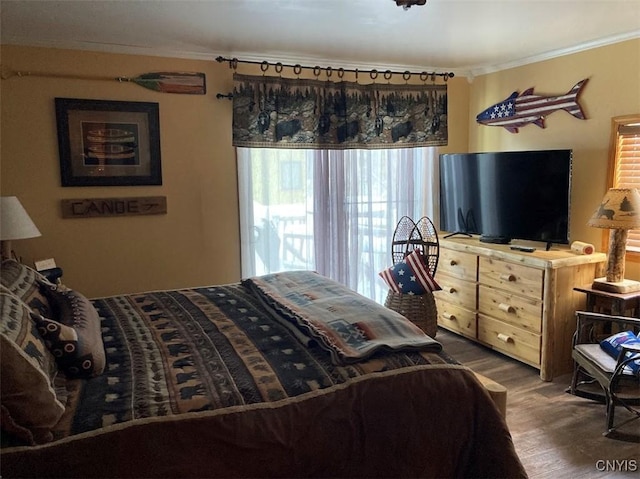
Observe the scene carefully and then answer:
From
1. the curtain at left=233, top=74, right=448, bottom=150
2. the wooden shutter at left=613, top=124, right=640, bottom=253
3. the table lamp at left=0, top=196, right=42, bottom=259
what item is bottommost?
the table lamp at left=0, top=196, right=42, bottom=259

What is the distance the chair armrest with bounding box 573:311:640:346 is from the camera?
9.61ft

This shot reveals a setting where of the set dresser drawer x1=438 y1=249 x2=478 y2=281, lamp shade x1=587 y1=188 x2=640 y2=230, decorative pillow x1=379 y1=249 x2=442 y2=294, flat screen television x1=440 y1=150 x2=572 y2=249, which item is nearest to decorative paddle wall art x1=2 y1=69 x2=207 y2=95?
decorative pillow x1=379 y1=249 x2=442 y2=294

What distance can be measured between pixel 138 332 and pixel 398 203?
2756 mm

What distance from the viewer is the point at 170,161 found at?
3.70 m

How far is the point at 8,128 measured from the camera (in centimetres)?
329

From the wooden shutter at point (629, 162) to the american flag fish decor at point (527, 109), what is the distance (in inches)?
14.1

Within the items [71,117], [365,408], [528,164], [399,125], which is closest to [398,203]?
[399,125]

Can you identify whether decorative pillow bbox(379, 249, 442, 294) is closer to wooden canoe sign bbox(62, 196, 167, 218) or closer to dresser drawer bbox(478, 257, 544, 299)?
dresser drawer bbox(478, 257, 544, 299)

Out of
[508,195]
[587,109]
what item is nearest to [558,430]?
[508,195]

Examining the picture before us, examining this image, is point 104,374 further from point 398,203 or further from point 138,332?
point 398,203

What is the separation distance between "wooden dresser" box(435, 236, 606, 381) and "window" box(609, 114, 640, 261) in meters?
0.21

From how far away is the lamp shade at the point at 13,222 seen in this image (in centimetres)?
289

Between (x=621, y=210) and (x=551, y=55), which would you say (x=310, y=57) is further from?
(x=621, y=210)

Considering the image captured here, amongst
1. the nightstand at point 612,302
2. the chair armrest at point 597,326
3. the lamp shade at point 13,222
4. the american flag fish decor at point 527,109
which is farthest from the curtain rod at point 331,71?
the chair armrest at point 597,326
